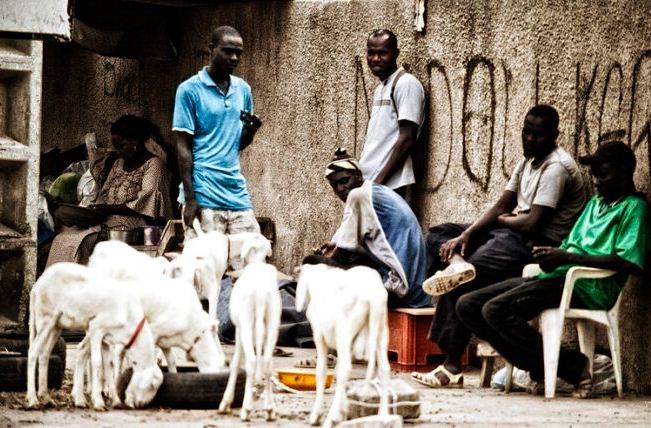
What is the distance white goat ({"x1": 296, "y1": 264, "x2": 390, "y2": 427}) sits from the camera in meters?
6.80

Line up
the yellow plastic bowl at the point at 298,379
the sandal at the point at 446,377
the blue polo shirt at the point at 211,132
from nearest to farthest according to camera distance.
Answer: the yellow plastic bowl at the point at 298,379 → the sandal at the point at 446,377 → the blue polo shirt at the point at 211,132

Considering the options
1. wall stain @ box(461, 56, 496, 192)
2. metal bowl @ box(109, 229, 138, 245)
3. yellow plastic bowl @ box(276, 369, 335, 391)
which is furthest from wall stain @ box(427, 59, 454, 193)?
metal bowl @ box(109, 229, 138, 245)

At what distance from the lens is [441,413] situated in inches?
307

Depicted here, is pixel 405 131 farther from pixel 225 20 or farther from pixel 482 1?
pixel 225 20

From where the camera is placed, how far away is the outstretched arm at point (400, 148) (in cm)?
1051

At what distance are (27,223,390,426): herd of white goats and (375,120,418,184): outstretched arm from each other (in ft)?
9.63

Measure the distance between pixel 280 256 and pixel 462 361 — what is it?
3.17 m

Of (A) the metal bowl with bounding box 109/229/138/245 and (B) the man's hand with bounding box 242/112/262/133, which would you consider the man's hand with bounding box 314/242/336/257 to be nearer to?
(B) the man's hand with bounding box 242/112/262/133

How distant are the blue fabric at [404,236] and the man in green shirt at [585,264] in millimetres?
1245

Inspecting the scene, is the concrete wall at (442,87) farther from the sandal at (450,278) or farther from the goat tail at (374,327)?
the goat tail at (374,327)

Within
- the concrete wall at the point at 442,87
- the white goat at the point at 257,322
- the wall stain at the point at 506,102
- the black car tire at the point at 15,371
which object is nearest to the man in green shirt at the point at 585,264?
the concrete wall at the point at 442,87

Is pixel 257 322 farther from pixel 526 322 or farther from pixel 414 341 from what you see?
pixel 414 341

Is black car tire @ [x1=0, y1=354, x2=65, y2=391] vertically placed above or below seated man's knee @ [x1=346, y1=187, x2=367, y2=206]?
below

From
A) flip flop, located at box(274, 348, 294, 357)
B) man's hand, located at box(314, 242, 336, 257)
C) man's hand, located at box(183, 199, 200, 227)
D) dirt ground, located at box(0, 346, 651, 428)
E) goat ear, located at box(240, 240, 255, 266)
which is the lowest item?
flip flop, located at box(274, 348, 294, 357)
